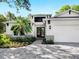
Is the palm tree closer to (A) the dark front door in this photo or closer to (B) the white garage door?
(A) the dark front door

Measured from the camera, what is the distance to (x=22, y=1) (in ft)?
47.4

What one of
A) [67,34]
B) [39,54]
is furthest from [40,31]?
[39,54]

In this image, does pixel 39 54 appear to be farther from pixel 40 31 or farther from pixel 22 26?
pixel 40 31

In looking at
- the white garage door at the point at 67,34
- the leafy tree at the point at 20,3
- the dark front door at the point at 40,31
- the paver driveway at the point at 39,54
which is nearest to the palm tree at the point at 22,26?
the dark front door at the point at 40,31

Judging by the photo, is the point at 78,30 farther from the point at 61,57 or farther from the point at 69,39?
the point at 61,57

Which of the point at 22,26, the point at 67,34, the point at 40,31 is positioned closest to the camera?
the point at 67,34

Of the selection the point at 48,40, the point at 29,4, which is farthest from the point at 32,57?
the point at 48,40

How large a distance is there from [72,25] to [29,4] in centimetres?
729

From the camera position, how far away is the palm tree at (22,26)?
2396cm

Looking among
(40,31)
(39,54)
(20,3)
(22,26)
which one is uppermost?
(20,3)

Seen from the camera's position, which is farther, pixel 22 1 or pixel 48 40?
pixel 48 40

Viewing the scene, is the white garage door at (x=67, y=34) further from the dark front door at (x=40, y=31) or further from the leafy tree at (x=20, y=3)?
the dark front door at (x=40, y=31)

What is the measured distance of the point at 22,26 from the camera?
Result: 952 inches

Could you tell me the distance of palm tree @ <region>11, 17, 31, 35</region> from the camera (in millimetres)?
23964
